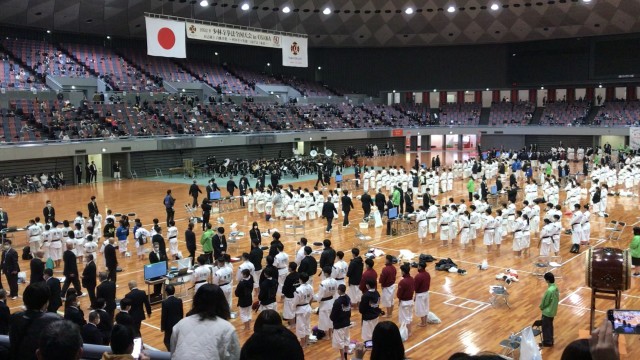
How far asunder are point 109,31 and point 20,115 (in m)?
15.1

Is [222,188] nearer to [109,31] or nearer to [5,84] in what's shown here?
[5,84]

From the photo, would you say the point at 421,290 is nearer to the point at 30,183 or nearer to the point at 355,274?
the point at 355,274

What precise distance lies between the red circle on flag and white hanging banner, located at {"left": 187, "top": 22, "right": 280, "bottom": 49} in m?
1.25

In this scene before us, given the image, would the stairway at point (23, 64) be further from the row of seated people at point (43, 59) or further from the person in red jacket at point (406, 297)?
the person in red jacket at point (406, 297)

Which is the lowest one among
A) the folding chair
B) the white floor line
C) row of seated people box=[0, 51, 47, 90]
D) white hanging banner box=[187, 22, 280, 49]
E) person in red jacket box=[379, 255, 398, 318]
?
Result: the white floor line

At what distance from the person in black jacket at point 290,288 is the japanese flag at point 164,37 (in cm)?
2022

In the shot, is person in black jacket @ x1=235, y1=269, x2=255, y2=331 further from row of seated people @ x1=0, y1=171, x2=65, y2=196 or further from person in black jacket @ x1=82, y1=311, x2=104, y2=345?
row of seated people @ x1=0, y1=171, x2=65, y2=196

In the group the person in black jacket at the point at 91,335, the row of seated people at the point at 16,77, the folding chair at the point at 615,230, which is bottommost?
the folding chair at the point at 615,230

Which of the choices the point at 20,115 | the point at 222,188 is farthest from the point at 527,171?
the point at 20,115

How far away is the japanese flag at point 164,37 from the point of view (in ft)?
92.6

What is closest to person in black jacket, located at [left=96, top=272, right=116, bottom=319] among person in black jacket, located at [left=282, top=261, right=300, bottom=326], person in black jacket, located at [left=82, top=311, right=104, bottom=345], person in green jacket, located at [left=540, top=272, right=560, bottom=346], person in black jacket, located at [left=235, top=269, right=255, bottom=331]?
person in black jacket, located at [left=235, top=269, right=255, bottom=331]

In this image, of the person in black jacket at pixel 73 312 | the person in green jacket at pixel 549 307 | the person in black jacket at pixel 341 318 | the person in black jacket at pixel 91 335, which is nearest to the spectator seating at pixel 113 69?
the person in black jacket at pixel 73 312

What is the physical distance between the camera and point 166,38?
28906 mm

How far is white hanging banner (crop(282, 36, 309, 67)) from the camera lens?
116ft
